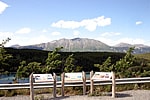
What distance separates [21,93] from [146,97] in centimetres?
788

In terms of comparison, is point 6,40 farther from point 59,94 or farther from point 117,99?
point 117,99

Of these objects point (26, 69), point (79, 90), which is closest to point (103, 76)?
point (79, 90)

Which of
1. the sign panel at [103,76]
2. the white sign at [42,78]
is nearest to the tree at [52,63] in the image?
the sign panel at [103,76]

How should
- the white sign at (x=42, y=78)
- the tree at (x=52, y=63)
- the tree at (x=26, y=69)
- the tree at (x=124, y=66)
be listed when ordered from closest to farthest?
the white sign at (x=42, y=78)
the tree at (x=26, y=69)
the tree at (x=52, y=63)
the tree at (x=124, y=66)

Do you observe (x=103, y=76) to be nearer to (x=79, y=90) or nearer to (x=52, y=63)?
(x=79, y=90)

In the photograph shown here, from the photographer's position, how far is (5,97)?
1772 centimetres

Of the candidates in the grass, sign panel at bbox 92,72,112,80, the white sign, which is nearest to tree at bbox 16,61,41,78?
the grass

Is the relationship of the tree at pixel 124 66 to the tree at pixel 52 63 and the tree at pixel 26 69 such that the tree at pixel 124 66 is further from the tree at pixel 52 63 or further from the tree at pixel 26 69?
the tree at pixel 26 69

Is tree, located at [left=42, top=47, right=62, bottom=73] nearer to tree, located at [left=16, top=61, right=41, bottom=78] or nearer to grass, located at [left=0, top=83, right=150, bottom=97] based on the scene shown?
tree, located at [left=16, top=61, right=41, bottom=78]

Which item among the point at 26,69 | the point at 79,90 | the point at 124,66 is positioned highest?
the point at 124,66

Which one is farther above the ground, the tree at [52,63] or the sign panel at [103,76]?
the tree at [52,63]

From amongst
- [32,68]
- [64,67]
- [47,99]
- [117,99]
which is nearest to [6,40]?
[32,68]

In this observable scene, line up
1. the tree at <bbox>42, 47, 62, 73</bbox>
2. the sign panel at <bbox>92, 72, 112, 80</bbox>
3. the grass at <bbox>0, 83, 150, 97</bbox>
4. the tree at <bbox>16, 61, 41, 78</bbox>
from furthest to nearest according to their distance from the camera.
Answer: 1. the tree at <bbox>42, 47, 62, 73</bbox>
2. the tree at <bbox>16, 61, 41, 78</bbox>
3. the grass at <bbox>0, 83, 150, 97</bbox>
4. the sign panel at <bbox>92, 72, 112, 80</bbox>

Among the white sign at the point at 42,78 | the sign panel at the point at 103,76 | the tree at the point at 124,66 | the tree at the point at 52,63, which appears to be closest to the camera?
the white sign at the point at 42,78
